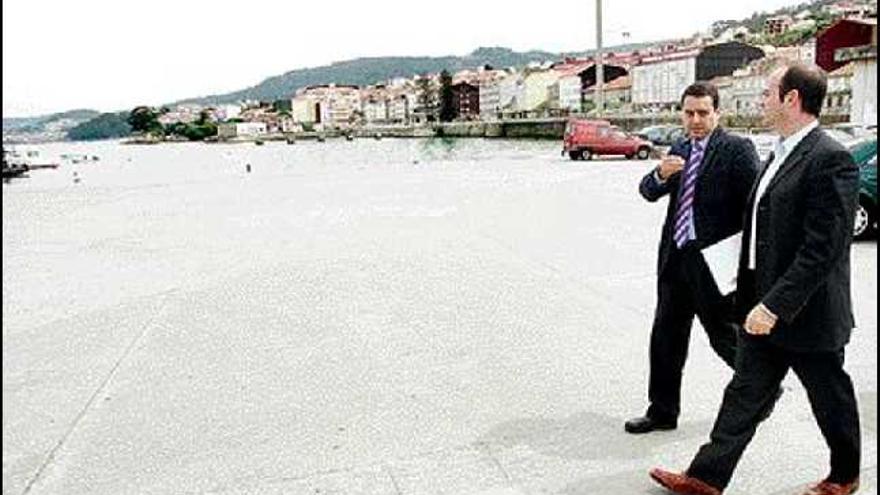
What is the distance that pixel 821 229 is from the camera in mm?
3092

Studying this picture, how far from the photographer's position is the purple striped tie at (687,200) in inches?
160

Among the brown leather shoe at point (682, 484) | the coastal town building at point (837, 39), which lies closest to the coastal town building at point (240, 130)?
the coastal town building at point (837, 39)

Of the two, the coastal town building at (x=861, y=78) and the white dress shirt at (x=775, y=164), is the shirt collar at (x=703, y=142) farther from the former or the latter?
the coastal town building at (x=861, y=78)

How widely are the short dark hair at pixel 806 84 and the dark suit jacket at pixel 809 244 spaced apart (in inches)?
4.4

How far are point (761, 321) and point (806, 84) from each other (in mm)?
875

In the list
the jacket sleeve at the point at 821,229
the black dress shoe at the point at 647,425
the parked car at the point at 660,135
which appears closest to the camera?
the jacket sleeve at the point at 821,229

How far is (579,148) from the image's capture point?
3008 centimetres

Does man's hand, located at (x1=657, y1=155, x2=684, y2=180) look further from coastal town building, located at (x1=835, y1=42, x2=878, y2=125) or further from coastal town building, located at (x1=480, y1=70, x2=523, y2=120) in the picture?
coastal town building, located at (x1=480, y1=70, x2=523, y2=120)

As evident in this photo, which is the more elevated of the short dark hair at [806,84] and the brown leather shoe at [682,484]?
the short dark hair at [806,84]

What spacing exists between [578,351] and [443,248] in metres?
5.27

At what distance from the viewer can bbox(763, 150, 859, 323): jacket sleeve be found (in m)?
3.07

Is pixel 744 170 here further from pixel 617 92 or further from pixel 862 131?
pixel 617 92

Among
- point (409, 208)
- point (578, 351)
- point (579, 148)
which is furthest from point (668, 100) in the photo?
point (578, 351)

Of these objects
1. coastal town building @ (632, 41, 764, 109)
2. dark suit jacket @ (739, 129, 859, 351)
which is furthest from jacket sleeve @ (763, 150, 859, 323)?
coastal town building @ (632, 41, 764, 109)
